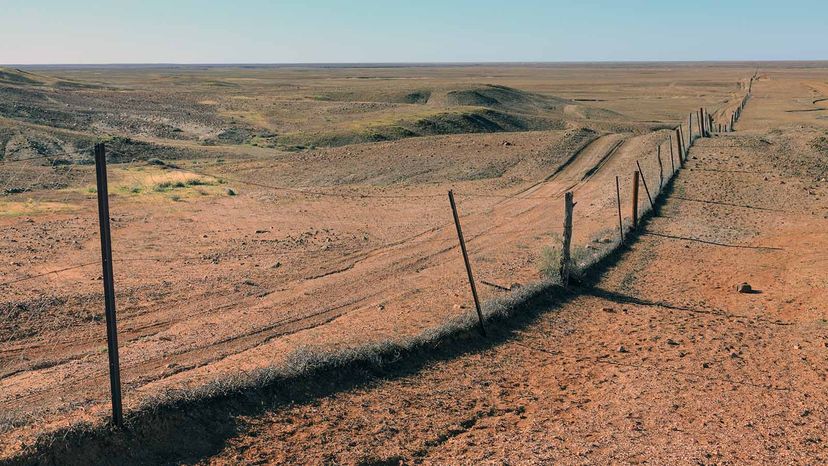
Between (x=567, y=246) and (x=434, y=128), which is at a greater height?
(x=434, y=128)

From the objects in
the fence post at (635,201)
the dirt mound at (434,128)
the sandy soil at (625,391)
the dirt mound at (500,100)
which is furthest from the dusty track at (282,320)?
the dirt mound at (500,100)

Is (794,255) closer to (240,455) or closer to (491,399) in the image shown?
(491,399)

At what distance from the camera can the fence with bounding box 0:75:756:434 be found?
989 centimetres

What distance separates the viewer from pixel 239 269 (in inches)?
618

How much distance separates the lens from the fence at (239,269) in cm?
989

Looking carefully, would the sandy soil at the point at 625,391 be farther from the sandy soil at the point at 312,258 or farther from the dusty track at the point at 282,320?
the dusty track at the point at 282,320

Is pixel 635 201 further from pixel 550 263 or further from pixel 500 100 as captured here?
pixel 500 100

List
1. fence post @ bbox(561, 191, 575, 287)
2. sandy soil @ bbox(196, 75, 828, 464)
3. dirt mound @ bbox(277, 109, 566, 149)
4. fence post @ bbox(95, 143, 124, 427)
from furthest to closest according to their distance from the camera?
dirt mound @ bbox(277, 109, 566, 149)
fence post @ bbox(561, 191, 575, 287)
sandy soil @ bbox(196, 75, 828, 464)
fence post @ bbox(95, 143, 124, 427)

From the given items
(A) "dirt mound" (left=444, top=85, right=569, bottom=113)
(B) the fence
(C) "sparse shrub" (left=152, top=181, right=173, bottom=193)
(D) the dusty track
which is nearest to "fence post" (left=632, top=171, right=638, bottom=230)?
(B) the fence

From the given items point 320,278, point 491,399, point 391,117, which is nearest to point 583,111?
point 391,117

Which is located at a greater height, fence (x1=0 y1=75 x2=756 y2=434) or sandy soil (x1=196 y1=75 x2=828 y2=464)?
fence (x1=0 y1=75 x2=756 y2=434)

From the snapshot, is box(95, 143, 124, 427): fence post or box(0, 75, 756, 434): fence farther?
box(0, 75, 756, 434): fence

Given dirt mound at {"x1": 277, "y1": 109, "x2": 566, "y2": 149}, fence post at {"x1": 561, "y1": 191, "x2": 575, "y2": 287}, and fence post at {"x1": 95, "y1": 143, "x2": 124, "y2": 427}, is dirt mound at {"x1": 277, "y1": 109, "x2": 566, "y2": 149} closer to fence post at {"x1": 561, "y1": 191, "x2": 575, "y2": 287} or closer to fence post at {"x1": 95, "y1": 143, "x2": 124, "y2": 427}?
fence post at {"x1": 561, "y1": 191, "x2": 575, "y2": 287}

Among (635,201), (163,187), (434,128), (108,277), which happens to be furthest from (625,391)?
(434,128)
